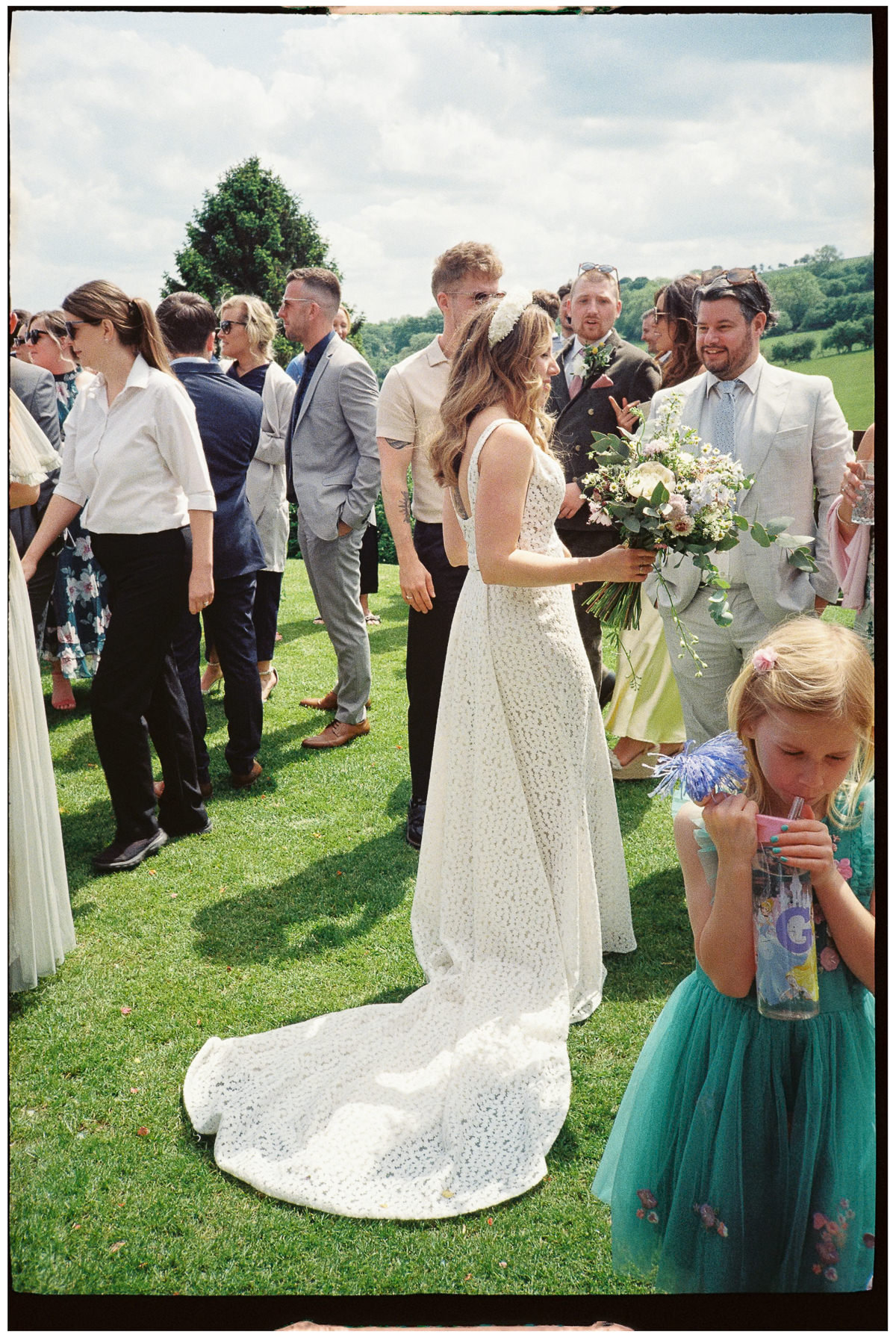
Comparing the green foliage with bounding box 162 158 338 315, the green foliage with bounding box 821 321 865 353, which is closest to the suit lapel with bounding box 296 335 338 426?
the green foliage with bounding box 821 321 865 353

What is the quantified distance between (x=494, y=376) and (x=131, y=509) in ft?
6.09

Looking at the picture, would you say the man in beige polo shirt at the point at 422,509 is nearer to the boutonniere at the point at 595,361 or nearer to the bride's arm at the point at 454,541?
the bride's arm at the point at 454,541

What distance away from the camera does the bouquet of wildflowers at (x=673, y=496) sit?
3.18m

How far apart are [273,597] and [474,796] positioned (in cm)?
384

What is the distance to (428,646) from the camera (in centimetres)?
497

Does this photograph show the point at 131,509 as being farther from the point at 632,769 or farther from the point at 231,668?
the point at 632,769

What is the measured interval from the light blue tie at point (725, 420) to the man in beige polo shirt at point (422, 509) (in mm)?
1128

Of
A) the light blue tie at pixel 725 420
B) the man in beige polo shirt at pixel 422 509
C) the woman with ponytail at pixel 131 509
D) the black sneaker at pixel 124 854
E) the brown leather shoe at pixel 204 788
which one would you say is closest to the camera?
the light blue tie at pixel 725 420

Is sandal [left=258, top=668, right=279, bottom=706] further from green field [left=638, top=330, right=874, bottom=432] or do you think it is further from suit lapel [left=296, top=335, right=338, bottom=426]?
green field [left=638, top=330, right=874, bottom=432]

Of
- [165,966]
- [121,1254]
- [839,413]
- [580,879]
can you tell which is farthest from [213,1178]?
[839,413]

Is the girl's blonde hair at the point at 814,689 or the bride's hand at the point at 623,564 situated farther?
the bride's hand at the point at 623,564

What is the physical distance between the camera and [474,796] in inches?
142

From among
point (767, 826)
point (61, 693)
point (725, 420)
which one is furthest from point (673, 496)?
point (61, 693)

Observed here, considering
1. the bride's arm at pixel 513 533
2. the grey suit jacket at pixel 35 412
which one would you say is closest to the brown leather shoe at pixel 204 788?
the grey suit jacket at pixel 35 412
